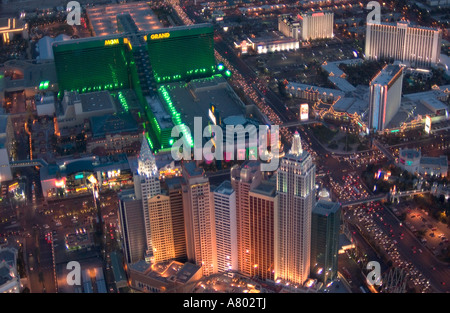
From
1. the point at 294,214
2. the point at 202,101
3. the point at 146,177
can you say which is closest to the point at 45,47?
the point at 202,101

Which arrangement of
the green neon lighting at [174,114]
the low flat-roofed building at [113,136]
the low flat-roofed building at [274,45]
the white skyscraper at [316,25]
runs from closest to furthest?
the green neon lighting at [174,114], the low flat-roofed building at [113,136], the low flat-roofed building at [274,45], the white skyscraper at [316,25]

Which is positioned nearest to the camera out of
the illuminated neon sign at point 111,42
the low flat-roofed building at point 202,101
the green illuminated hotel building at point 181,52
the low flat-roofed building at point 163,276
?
the low flat-roofed building at point 163,276

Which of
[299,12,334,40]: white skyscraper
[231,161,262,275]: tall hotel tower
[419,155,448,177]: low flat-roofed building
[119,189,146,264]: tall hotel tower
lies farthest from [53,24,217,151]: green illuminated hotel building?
[231,161,262,275]: tall hotel tower

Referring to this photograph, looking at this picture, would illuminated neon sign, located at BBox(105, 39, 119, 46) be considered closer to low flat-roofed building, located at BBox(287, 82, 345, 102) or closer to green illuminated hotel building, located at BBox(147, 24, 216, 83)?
green illuminated hotel building, located at BBox(147, 24, 216, 83)

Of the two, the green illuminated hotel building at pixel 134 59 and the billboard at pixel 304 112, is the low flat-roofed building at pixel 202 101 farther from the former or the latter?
the billboard at pixel 304 112

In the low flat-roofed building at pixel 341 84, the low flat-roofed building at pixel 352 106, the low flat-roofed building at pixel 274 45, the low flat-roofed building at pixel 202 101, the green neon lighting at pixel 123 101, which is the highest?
the low flat-roofed building at pixel 274 45

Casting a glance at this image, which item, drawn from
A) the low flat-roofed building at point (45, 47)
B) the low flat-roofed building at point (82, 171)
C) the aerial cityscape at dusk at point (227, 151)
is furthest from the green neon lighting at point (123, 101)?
the low flat-roofed building at point (45, 47)

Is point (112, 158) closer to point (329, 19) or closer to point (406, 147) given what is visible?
point (406, 147)
